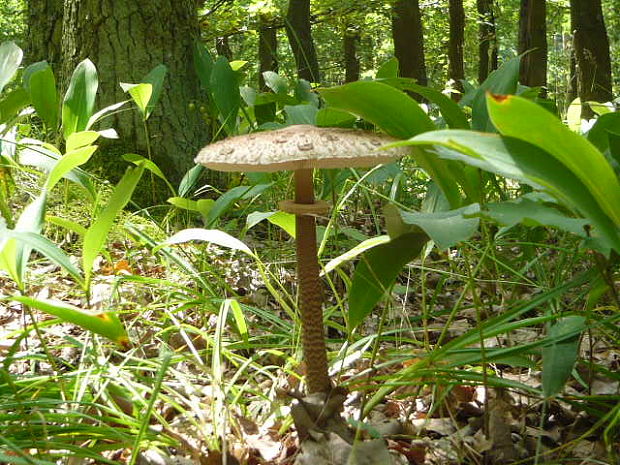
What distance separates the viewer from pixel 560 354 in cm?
112

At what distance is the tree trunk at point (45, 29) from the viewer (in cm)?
428

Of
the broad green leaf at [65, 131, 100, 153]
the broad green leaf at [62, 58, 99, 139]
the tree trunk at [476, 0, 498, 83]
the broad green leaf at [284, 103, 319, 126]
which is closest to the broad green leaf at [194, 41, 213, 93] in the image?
the broad green leaf at [62, 58, 99, 139]

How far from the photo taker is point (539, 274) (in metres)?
1.79

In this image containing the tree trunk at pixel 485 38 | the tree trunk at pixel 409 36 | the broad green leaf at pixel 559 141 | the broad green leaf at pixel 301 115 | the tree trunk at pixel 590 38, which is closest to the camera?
the broad green leaf at pixel 559 141

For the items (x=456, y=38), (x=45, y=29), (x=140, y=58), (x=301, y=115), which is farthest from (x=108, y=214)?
(x=456, y=38)

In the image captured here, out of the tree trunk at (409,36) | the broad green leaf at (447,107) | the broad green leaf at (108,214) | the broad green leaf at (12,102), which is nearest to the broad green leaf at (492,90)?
the broad green leaf at (447,107)

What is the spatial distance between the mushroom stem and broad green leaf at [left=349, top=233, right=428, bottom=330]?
0.08m

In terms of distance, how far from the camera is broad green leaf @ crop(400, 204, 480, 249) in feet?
2.93

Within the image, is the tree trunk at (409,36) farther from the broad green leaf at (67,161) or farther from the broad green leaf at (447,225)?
the broad green leaf at (447,225)

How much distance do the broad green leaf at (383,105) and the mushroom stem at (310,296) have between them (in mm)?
187

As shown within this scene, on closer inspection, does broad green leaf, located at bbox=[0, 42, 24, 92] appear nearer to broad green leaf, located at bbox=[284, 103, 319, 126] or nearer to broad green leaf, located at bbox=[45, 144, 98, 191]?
broad green leaf, located at bbox=[45, 144, 98, 191]

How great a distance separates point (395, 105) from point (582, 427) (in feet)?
2.57

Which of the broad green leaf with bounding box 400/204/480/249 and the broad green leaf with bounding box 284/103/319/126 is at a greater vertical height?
the broad green leaf with bounding box 284/103/319/126

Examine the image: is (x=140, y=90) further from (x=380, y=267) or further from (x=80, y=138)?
(x=380, y=267)
